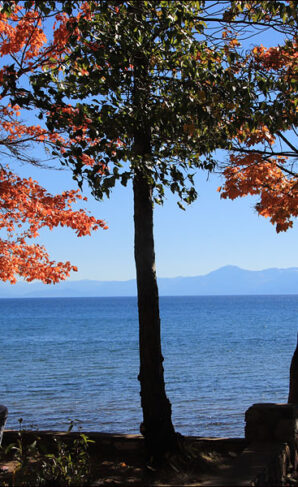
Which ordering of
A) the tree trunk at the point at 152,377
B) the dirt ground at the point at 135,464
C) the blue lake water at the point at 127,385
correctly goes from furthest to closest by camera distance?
the blue lake water at the point at 127,385 < the tree trunk at the point at 152,377 < the dirt ground at the point at 135,464

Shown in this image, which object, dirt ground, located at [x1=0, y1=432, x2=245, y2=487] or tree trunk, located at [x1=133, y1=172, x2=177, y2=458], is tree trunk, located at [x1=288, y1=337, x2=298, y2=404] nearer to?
dirt ground, located at [x1=0, y1=432, x2=245, y2=487]

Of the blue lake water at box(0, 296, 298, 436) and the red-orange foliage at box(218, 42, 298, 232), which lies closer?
the red-orange foliage at box(218, 42, 298, 232)

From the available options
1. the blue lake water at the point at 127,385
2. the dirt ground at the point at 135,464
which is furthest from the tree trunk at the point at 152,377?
the blue lake water at the point at 127,385

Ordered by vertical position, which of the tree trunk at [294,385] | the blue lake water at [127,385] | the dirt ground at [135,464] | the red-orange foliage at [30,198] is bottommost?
the blue lake water at [127,385]

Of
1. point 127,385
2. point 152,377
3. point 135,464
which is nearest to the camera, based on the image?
point 152,377

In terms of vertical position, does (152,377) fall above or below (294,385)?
above

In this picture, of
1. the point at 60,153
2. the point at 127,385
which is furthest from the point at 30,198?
the point at 127,385

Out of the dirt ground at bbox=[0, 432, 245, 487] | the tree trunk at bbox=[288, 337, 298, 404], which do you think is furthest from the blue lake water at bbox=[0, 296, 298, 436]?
the tree trunk at bbox=[288, 337, 298, 404]

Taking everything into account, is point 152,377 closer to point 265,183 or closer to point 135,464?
point 135,464

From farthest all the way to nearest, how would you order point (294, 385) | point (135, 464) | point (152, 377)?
1. point (294, 385)
2. point (135, 464)
3. point (152, 377)

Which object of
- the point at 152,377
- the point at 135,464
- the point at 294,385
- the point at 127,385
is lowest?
the point at 127,385

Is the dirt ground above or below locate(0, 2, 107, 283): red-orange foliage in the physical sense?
below

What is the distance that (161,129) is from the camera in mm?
8305

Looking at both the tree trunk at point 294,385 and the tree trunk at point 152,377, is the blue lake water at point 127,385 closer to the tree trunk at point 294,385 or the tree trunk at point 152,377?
the tree trunk at point 152,377
